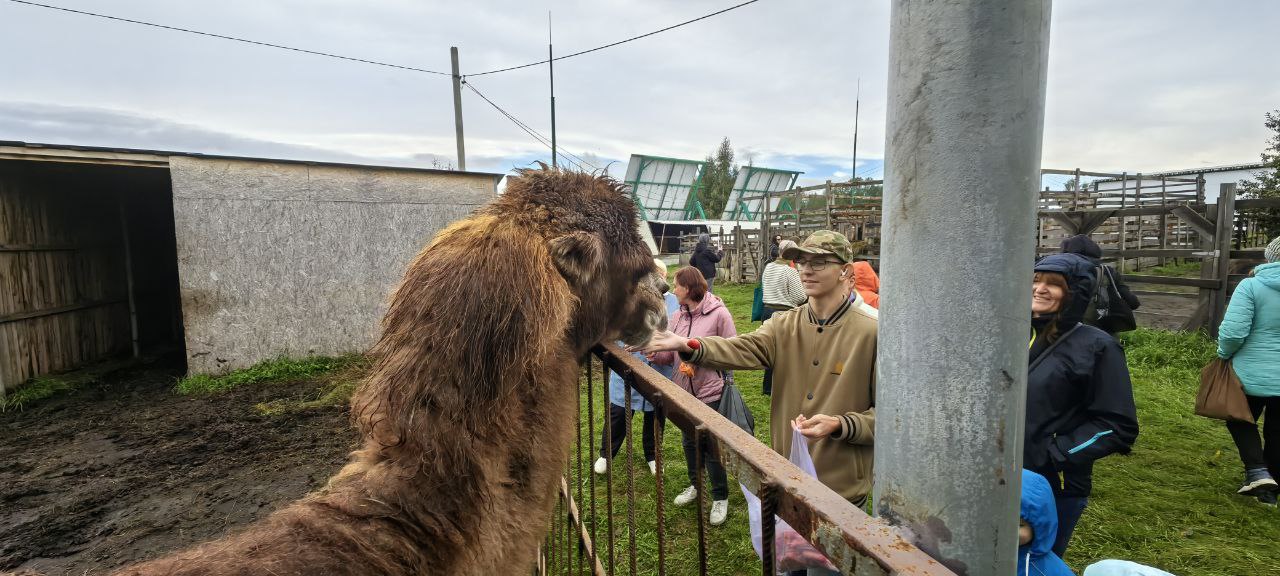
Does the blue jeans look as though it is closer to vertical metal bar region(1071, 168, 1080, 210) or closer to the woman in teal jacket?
the woman in teal jacket

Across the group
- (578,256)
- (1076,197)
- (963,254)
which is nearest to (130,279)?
(578,256)

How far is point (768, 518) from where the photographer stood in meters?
1.07

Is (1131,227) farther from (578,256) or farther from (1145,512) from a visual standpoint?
(578,256)

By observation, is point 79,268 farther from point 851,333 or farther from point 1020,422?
point 1020,422

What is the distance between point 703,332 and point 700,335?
0.04 metres

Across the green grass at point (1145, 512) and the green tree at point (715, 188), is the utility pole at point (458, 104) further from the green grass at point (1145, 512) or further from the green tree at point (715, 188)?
the green tree at point (715, 188)

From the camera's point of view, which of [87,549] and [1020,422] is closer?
[1020,422]

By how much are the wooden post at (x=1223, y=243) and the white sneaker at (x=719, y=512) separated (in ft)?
26.7

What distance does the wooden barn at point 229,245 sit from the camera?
328 inches

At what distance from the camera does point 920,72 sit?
0.86m

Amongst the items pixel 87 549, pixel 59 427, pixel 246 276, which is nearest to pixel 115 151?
pixel 246 276

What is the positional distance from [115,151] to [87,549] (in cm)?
610

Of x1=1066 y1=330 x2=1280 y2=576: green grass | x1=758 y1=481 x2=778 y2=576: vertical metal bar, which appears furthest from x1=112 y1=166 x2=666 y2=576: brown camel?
x1=1066 y1=330 x2=1280 y2=576: green grass

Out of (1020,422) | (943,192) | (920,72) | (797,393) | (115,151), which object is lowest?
(797,393)
